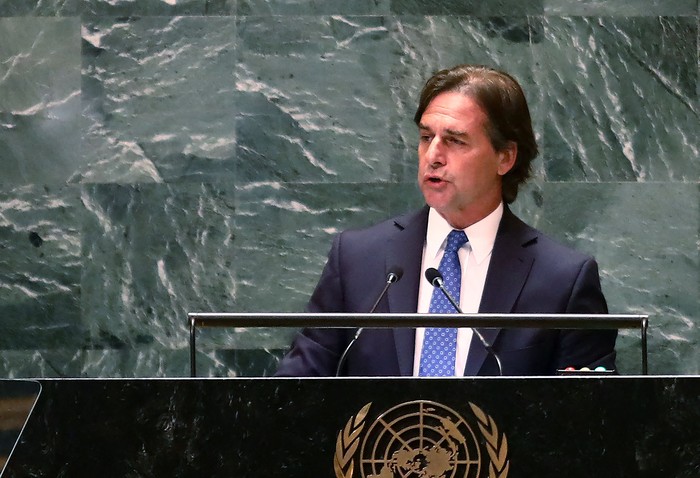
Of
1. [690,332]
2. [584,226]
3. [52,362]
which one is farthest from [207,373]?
[690,332]

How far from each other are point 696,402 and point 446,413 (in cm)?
50

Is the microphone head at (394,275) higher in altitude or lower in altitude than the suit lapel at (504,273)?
higher

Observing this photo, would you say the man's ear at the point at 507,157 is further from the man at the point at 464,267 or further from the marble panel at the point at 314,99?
the marble panel at the point at 314,99

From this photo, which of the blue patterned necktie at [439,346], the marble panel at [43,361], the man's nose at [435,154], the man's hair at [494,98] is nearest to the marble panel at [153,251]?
the marble panel at [43,361]

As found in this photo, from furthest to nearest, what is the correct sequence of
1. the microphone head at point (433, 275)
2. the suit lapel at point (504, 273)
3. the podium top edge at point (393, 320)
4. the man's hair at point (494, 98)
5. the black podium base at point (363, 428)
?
the man's hair at point (494, 98), the suit lapel at point (504, 273), the microphone head at point (433, 275), the podium top edge at point (393, 320), the black podium base at point (363, 428)

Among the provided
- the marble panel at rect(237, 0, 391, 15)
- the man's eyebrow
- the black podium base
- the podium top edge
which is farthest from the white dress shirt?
the marble panel at rect(237, 0, 391, 15)

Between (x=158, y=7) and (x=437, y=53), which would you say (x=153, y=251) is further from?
(x=437, y=53)

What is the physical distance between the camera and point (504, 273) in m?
3.71

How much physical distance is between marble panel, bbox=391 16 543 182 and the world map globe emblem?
2.87 m

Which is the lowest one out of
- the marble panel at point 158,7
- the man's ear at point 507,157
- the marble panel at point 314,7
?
the man's ear at point 507,157

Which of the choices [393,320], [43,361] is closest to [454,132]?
[393,320]

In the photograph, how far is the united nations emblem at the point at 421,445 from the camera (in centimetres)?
248

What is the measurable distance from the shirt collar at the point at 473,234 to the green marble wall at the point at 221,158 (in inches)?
57.8

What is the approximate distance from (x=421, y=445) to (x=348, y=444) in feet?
0.46
